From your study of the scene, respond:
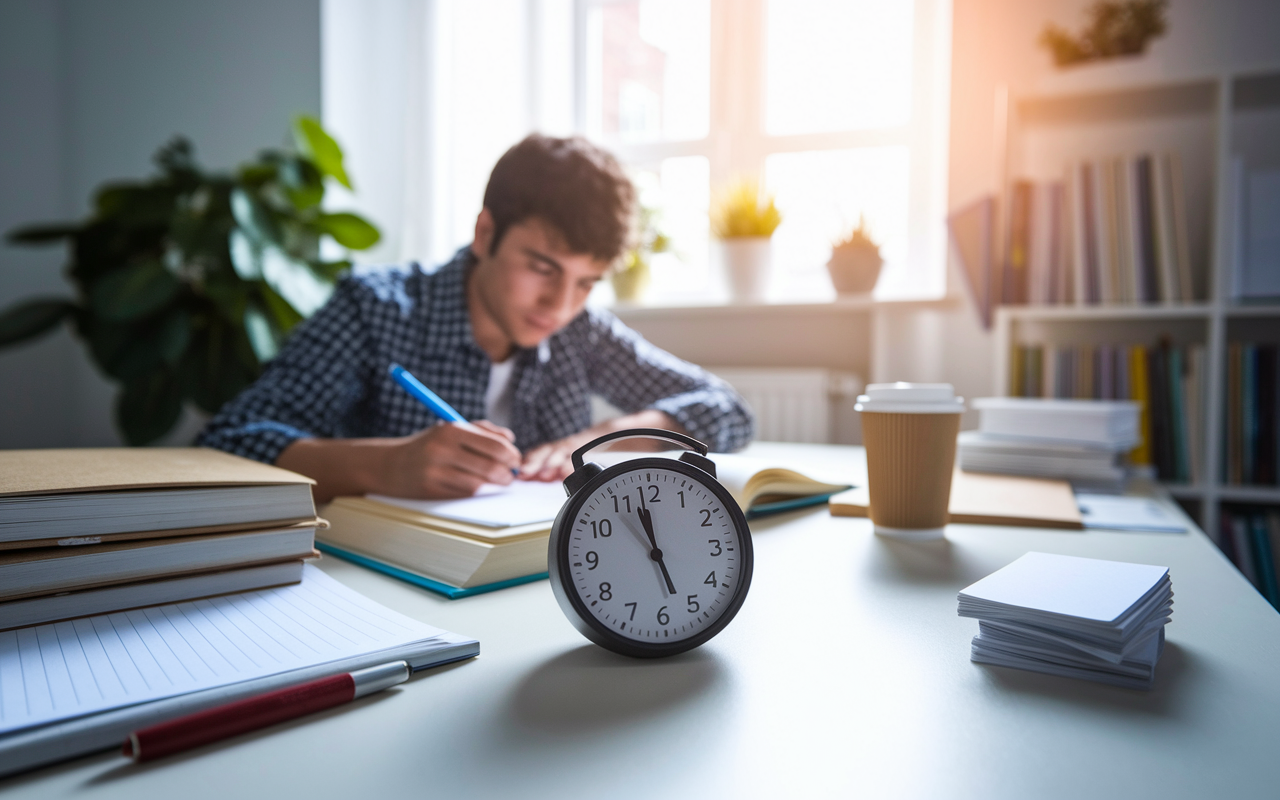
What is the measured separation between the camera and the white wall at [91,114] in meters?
2.74

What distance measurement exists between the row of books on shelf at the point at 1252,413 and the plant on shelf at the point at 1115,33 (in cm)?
75

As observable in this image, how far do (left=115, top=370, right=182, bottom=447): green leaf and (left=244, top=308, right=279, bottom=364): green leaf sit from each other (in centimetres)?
33

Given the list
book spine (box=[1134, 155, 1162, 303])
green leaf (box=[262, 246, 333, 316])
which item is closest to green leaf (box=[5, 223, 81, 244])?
green leaf (box=[262, 246, 333, 316])

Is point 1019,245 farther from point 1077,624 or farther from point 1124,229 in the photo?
point 1077,624

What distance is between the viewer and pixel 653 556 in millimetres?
466

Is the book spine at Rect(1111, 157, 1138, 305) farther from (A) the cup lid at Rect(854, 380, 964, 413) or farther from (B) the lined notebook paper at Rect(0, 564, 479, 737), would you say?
(B) the lined notebook paper at Rect(0, 564, 479, 737)

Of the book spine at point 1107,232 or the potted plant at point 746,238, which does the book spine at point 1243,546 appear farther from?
the potted plant at point 746,238

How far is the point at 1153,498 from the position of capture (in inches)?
41.3

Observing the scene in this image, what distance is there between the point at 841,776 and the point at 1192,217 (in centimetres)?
216

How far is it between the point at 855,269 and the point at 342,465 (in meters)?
1.54

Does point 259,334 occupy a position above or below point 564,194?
below

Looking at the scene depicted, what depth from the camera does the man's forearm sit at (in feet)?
2.82

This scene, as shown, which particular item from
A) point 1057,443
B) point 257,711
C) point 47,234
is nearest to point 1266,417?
point 1057,443

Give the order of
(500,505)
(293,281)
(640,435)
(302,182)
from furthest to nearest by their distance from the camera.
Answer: (302,182) → (293,281) → (500,505) → (640,435)
